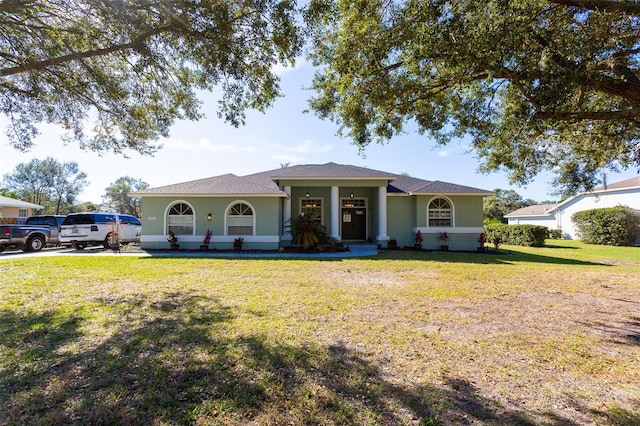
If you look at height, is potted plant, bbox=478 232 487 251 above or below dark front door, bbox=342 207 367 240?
below

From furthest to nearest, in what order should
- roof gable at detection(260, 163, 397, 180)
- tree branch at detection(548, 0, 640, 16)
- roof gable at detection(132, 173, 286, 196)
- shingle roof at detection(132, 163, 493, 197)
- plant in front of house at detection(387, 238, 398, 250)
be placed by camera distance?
1. plant in front of house at detection(387, 238, 398, 250)
2. roof gable at detection(260, 163, 397, 180)
3. shingle roof at detection(132, 163, 493, 197)
4. roof gable at detection(132, 173, 286, 196)
5. tree branch at detection(548, 0, 640, 16)

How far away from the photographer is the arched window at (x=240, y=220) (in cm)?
1388

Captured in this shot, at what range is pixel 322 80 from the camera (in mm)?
7254

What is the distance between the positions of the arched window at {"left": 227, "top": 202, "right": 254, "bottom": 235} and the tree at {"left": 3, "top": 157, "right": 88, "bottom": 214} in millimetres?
55887

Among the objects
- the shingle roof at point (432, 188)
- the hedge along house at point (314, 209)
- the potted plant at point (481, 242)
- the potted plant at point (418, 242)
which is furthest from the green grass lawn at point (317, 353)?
the shingle roof at point (432, 188)

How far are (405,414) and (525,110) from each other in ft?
17.6

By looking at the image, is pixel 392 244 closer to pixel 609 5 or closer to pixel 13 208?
pixel 609 5

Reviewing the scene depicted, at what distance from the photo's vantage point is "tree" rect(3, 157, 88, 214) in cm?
4953

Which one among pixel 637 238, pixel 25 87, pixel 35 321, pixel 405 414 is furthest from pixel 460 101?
pixel 637 238

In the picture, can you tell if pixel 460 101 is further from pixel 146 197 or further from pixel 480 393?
pixel 146 197

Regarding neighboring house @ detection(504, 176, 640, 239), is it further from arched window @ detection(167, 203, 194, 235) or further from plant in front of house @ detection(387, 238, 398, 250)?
arched window @ detection(167, 203, 194, 235)

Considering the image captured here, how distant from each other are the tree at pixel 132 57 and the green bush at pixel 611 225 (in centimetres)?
2519

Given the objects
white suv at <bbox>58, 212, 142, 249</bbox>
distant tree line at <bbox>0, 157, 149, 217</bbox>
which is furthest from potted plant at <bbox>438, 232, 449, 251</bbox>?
distant tree line at <bbox>0, 157, 149, 217</bbox>

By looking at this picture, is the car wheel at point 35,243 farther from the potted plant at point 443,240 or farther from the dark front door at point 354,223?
the potted plant at point 443,240
